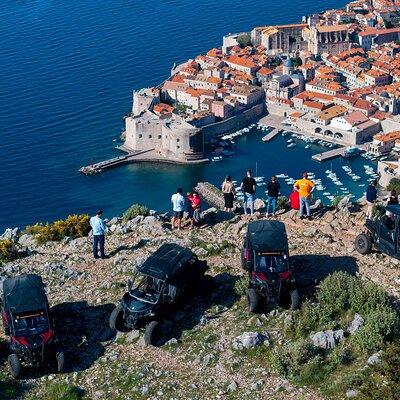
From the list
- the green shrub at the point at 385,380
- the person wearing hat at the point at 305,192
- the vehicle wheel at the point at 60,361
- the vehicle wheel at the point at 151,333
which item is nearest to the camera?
the green shrub at the point at 385,380

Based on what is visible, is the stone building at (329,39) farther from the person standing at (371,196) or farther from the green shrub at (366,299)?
the green shrub at (366,299)

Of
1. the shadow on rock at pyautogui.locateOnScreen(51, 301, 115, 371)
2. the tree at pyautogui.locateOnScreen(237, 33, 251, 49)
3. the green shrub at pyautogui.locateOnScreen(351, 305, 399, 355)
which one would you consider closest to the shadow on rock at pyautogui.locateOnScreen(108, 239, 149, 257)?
the shadow on rock at pyautogui.locateOnScreen(51, 301, 115, 371)

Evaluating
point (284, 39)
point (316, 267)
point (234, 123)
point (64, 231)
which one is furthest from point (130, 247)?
point (284, 39)

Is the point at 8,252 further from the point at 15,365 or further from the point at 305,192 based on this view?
the point at 305,192

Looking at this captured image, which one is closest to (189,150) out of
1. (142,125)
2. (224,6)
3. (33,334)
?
(142,125)

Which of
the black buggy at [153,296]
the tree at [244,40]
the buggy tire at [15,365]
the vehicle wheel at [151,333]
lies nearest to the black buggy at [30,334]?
the buggy tire at [15,365]

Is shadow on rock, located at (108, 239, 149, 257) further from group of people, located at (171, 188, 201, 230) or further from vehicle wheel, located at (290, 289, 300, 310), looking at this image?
vehicle wheel, located at (290, 289, 300, 310)
